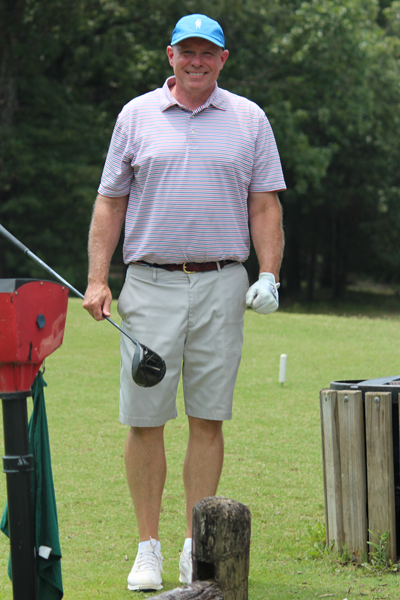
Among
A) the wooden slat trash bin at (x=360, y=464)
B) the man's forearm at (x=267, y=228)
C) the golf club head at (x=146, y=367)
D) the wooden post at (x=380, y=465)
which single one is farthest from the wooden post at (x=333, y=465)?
the golf club head at (x=146, y=367)

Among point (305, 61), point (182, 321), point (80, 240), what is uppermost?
point (305, 61)

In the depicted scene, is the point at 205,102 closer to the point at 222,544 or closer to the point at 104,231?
the point at 104,231

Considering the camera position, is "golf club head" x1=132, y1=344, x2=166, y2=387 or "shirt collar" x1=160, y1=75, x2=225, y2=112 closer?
"golf club head" x1=132, y1=344, x2=166, y2=387

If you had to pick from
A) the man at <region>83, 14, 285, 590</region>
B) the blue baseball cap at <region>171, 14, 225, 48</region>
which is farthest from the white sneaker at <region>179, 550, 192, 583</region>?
the blue baseball cap at <region>171, 14, 225, 48</region>

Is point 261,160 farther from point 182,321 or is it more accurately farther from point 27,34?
point 27,34

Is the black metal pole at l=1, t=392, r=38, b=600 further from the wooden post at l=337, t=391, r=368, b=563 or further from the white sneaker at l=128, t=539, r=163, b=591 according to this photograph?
the wooden post at l=337, t=391, r=368, b=563

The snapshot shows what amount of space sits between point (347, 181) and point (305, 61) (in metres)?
7.30

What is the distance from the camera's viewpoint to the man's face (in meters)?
3.07

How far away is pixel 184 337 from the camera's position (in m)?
3.13

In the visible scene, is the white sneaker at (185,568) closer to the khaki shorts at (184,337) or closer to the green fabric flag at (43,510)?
the khaki shorts at (184,337)

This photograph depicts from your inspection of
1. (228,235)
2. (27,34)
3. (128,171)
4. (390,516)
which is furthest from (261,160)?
(27,34)

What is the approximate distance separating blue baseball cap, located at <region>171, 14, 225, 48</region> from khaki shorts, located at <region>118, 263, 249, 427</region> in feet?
3.08

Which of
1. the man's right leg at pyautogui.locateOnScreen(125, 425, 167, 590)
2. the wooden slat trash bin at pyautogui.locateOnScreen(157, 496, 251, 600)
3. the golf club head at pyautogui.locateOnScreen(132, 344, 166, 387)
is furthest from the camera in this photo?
the man's right leg at pyautogui.locateOnScreen(125, 425, 167, 590)

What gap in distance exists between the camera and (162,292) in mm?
3105
